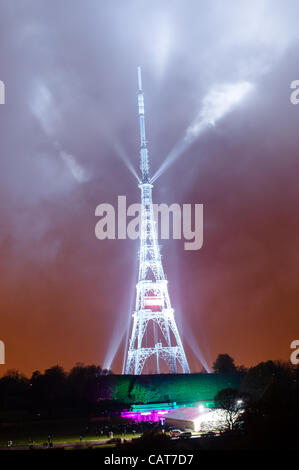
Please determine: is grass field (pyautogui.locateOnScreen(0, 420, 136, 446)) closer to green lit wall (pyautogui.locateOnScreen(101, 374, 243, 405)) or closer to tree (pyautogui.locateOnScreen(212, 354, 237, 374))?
green lit wall (pyautogui.locateOnScreen(101, 374, 243, 405))

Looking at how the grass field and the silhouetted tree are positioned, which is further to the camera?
the silhouetted tree

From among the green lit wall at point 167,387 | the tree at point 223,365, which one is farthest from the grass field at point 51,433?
the tree at point 223,365

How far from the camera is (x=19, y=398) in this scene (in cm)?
6850

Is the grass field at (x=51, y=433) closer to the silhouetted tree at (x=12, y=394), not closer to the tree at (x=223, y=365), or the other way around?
the silhouetted tree at (x=12, y=394)

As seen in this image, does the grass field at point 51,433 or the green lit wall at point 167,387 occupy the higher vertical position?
the green lit wall at point 167,387

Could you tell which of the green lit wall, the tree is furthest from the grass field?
the tree

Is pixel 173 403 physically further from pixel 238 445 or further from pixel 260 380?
pixel 238 445

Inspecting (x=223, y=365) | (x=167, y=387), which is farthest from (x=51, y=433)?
(x=223, y=365)

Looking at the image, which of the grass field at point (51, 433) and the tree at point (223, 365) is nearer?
the grass field at point (51, 433)

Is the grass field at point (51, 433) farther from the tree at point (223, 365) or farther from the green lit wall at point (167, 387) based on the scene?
the tree at point (223, 365)

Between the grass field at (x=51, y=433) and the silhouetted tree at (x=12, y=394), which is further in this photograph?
the silhouetted tree at (x=12, y=394)

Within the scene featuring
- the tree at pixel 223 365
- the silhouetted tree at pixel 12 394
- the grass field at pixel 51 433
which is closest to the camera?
the grass field at pixel 51 433

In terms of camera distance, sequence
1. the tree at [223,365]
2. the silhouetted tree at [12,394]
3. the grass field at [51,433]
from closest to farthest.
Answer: the grass field at [51,433]
the silhouetted tree at [12,394]
the tree at [223,365]
